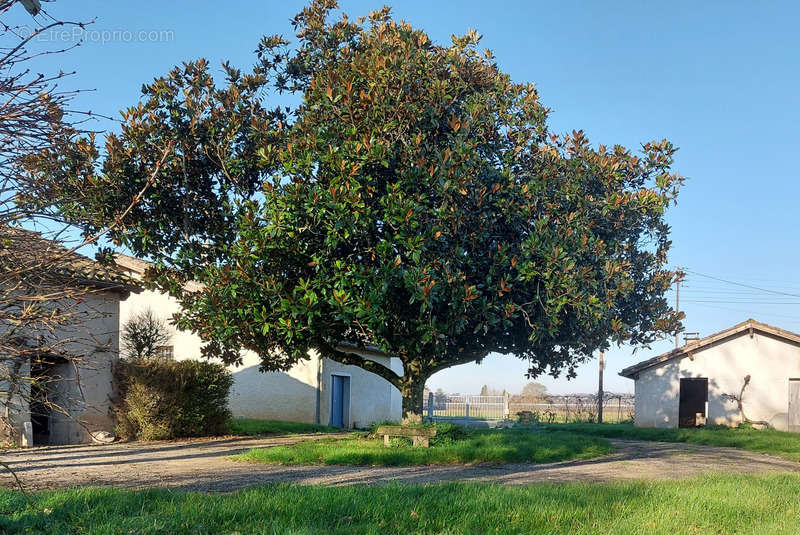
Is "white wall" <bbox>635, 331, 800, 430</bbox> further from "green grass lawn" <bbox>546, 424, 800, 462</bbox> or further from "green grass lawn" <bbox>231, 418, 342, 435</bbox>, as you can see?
"green grass lawn" <bbox>231, 418, 342, 435</bbox>

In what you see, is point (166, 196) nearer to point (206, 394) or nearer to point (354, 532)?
point (206, 394)

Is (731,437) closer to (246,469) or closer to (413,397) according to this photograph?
(413,397)

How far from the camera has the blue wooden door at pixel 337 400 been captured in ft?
98.4

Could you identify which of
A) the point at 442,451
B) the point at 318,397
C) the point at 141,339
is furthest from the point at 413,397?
the point at 141,339

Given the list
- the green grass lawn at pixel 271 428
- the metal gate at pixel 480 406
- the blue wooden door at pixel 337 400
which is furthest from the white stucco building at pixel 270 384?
the metal gate at pixel 480 406

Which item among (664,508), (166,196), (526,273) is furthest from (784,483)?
(166,196)

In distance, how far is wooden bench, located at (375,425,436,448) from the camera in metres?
17.0

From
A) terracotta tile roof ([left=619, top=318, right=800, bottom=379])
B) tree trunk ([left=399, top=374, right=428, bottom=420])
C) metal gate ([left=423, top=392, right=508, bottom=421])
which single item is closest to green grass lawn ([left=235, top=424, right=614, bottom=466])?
tree trunk ([left=399, top=374, right=428, bottom=420])

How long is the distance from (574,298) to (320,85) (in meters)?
7.20

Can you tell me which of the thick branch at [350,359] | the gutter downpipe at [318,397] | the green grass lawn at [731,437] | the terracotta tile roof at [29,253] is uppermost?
the terracotta tile roof at [29,253]

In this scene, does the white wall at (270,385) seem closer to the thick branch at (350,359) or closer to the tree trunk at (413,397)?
the thick branch at (350,359)

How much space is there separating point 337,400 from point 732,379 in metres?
17.4

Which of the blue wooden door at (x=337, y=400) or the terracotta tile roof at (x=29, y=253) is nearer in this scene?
the terracotta tile roof at (x=29, y=253)

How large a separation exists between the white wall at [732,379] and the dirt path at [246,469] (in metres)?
13.0
